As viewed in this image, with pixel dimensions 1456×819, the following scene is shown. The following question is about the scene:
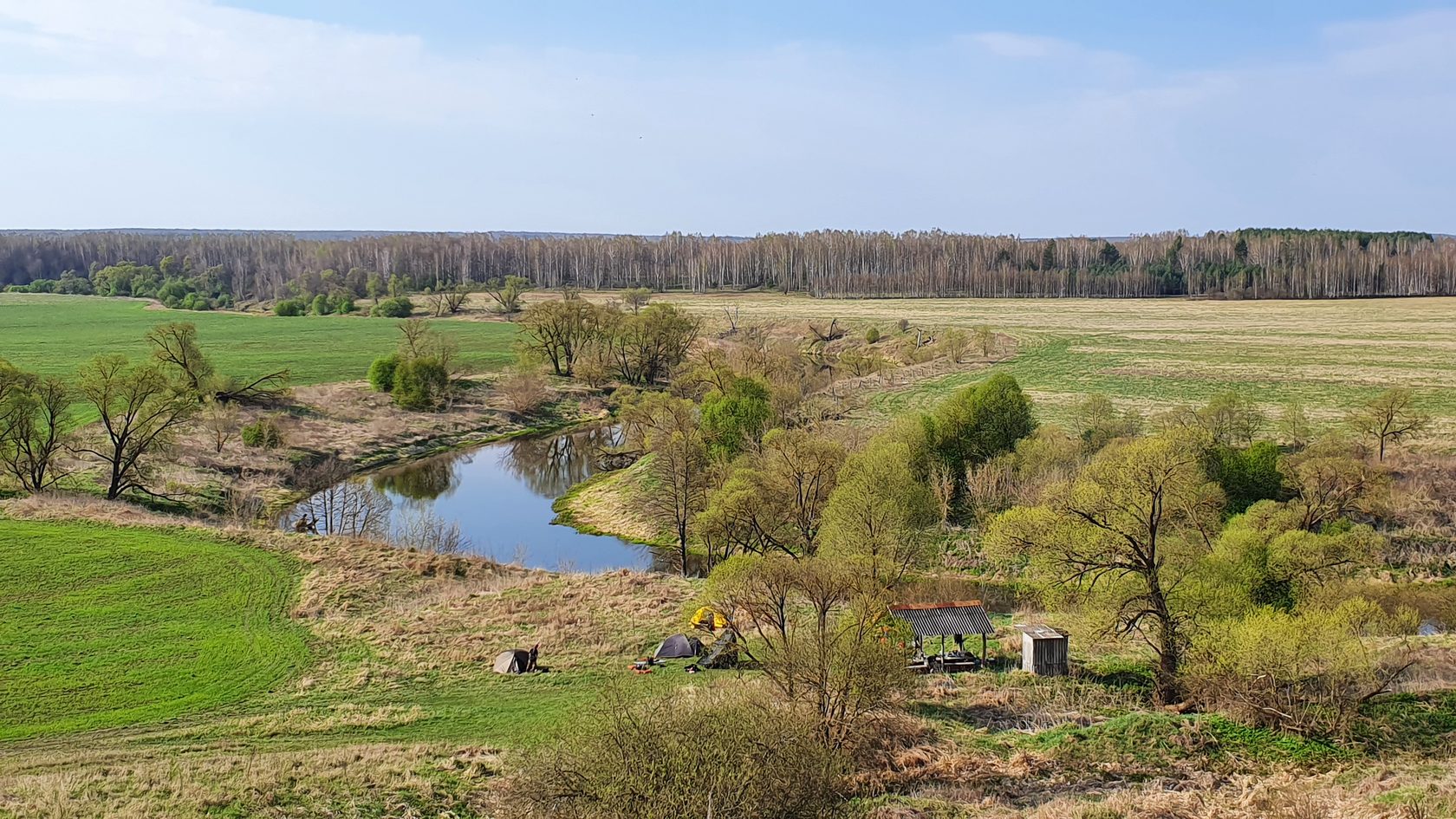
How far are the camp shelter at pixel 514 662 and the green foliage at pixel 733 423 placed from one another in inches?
686

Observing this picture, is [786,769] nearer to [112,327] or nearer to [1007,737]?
[1007,737]

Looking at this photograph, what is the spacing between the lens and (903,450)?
35.3 m

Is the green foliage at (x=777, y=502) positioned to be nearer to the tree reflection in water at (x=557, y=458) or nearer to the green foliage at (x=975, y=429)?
the green foliage at (x=975, y=429)

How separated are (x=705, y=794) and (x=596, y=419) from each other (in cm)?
5855

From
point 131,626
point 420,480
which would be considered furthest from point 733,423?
point 131,626

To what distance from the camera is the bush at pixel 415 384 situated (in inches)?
2616

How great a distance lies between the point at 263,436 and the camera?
5353 cm

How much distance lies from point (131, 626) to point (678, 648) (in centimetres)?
1540

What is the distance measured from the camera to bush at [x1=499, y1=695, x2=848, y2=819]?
40.7 ft

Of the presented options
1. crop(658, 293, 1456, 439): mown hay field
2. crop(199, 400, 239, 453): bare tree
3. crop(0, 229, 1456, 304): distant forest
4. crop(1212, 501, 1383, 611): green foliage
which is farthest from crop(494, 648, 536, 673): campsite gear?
crop(0, 229, 1456, 304): distant forest

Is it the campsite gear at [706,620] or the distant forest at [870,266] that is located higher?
the distant forest at [870,266]

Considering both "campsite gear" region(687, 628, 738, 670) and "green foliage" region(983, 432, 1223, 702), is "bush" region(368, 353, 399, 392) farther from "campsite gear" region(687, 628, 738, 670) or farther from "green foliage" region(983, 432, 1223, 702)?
"green foliage" region(983, 432, 1223, 702)

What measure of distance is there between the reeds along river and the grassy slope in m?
7.62

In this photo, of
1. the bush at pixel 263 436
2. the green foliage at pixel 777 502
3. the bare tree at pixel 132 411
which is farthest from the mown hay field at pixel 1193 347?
the bare tree at pixel 132 411
